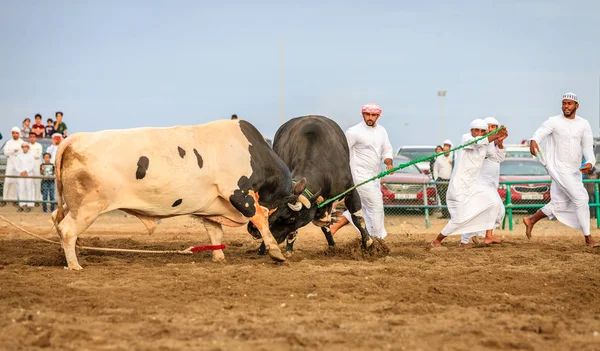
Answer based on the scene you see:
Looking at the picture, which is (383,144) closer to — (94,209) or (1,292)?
(94,209)

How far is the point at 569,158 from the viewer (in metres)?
13.1

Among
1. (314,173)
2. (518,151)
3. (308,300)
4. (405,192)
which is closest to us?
(308,300)

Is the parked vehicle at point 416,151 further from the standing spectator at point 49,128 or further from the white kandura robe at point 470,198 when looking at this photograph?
the white kandura robe at point 470,198

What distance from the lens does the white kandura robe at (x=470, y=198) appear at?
1288 cm

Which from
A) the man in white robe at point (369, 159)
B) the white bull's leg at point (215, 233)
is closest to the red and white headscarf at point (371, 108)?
the man in white robe at point (369, 159)

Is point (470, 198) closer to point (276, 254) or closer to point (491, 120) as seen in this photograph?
point (491, 120)

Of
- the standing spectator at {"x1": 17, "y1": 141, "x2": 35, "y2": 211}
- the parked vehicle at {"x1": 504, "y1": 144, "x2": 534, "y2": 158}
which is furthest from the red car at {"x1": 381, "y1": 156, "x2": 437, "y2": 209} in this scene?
the standing spectator at {"x1": 17, "y1": 141, "x2": 35, "y2": 211}

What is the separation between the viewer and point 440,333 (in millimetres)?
6059

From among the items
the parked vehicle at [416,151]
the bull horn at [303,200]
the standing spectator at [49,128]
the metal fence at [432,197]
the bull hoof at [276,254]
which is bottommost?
the metal fence at [432,197]

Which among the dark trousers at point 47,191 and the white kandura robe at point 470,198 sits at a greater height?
the white kandura robe at point 470,198

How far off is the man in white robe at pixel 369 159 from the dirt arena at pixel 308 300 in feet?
1.91

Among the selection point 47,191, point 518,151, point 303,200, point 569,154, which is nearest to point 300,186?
point 303,200

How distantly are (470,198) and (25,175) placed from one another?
31.9ft

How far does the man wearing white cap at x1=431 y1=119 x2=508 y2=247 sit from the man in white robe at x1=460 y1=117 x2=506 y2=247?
0.19 meters
